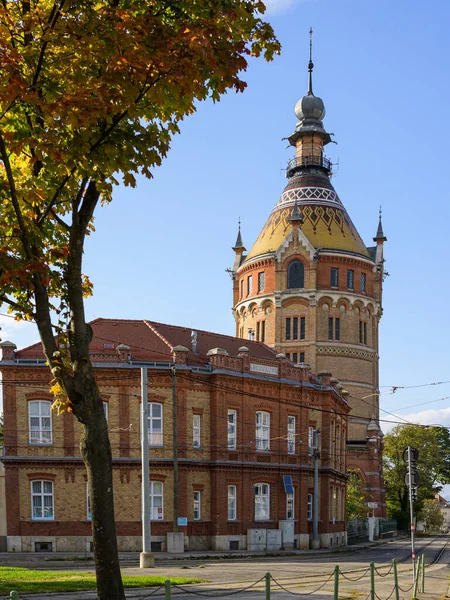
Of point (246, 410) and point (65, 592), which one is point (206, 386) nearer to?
point (246, 410)

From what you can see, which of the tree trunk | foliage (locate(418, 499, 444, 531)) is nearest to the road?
the tree trunk

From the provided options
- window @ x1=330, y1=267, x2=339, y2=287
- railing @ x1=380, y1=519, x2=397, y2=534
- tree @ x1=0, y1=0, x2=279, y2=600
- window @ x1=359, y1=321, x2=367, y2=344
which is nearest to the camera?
tree @ x1=0, y1=0, x2=279, y2=600

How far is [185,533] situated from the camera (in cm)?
3925

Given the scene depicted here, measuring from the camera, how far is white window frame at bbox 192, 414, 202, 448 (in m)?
40.7

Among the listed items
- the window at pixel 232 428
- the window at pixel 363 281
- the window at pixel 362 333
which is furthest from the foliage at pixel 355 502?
the window at pixel 232 428

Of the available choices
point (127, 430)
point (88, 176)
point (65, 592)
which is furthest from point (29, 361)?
point (88, 176)

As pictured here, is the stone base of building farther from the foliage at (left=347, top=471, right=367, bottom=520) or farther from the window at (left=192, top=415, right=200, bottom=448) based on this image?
the foliage at (left=347, top=471, right=367, bottom=520)

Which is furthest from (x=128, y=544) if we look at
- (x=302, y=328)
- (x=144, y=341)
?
(x=302, y=328)

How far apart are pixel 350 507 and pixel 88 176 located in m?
57.1

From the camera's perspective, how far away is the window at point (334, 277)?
7269 centimetres

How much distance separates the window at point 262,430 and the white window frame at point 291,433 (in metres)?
1.71

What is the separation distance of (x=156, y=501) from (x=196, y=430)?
13.3 feet

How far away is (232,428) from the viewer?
138 feet

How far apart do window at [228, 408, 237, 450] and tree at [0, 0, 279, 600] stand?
1262 inches
